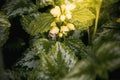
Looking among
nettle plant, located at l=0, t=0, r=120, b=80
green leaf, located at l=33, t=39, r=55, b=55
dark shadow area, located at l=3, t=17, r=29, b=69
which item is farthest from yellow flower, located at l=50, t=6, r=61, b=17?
dark shadow area, located at l=3, t=17, r=29, b=69

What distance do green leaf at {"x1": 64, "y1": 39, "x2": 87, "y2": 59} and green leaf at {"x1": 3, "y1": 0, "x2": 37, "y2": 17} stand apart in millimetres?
218

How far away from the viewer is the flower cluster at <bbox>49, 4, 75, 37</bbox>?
910mm

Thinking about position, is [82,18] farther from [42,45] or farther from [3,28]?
[3,28]

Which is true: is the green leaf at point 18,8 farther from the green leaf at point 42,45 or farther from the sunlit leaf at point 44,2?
the green leaf at point 42,45

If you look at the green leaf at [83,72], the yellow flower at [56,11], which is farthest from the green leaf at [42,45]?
the green leaf at [83,72]

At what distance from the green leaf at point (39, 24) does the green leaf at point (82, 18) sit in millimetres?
95

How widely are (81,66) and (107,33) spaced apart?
0.37 metres

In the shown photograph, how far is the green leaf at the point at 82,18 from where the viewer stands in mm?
960

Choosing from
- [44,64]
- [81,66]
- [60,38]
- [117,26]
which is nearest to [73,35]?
[60,38]

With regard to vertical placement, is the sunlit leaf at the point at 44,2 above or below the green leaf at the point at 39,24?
above

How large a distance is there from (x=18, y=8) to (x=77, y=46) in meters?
0.31

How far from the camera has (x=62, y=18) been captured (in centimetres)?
92

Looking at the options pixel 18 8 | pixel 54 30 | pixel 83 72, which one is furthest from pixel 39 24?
pixel 83 72

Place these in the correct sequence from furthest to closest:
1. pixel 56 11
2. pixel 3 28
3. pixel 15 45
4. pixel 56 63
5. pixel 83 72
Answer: pixel 15 45, pixel 3 28, pixel 56 11, pixel 56 63, pixel 83 72
